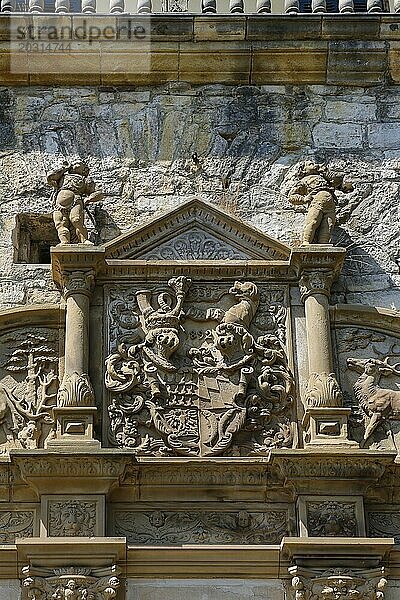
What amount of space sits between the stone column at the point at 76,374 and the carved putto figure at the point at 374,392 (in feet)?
4.98

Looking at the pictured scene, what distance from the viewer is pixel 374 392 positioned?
786 cm

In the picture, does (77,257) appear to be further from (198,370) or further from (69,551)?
(69,551)

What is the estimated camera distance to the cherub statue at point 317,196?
8.25 m

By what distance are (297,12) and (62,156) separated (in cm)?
187

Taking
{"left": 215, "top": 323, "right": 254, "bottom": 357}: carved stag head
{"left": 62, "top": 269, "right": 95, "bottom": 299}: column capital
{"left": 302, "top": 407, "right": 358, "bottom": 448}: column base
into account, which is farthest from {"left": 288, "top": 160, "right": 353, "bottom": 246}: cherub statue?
{"left": 62, "top": 269, "right": 95, "bottom": 299}: column capital

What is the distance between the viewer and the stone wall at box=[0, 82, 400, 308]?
8633 millimetres

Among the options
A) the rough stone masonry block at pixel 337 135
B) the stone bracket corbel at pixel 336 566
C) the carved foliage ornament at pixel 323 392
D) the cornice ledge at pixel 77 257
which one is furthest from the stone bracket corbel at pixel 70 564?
the rough stone masonry block at pixel 337 135

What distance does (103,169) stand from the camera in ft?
29.1

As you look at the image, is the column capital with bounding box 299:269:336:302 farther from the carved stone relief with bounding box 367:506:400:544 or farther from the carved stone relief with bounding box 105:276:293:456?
the carved stone relief with bounding box 367:506:400:544

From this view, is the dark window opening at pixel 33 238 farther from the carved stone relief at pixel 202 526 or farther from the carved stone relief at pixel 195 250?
the carved stone relief at pixel 202 526

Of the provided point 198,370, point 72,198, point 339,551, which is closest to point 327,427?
point 339,551

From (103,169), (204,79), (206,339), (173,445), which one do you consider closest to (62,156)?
(103,169)

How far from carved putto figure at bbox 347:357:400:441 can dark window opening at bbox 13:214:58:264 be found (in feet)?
6.91

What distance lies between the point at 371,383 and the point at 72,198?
2.07m
